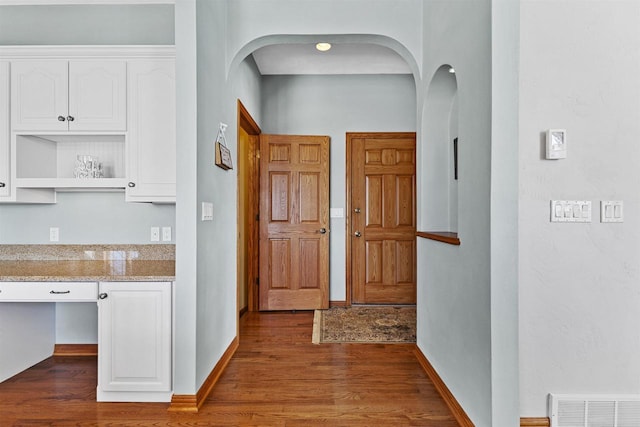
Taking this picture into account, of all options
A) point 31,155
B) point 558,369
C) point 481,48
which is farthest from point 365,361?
point 31,155

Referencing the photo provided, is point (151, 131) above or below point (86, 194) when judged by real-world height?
above

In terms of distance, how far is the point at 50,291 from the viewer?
2.16 m

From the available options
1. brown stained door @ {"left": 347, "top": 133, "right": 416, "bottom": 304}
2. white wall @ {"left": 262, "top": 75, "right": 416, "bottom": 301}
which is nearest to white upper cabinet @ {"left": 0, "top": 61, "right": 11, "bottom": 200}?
white wall @ {"left": 262, "top": 75, "right": 416, "bottom": 301}

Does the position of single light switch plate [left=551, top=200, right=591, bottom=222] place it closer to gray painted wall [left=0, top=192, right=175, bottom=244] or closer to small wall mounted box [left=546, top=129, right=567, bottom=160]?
small wall mounted box [left=546, top=129, right=567, bottom=160]

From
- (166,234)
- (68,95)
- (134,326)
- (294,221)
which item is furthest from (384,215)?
(68,95)

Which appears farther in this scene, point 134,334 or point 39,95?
point 39,95

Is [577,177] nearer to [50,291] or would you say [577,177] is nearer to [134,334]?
[134,334]

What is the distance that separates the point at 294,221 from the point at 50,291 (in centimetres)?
246

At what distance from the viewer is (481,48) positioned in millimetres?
1760

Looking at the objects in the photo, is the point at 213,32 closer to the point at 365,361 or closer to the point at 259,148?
the point at 259,148

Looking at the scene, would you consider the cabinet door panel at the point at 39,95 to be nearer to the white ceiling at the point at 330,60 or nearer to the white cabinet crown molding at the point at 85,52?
the white cabinet crown molding at the point at 85,52

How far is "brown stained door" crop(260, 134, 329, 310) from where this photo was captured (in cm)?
421

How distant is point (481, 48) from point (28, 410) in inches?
121

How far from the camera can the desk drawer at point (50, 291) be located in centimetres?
216
